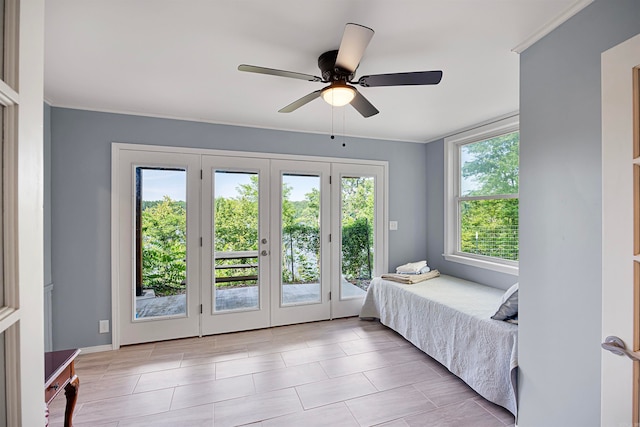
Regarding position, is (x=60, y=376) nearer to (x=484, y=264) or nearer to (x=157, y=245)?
(x=157, y=245)

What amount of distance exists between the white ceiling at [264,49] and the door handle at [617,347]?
4.95 feet

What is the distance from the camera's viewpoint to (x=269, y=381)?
234cm

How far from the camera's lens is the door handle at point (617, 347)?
990mm

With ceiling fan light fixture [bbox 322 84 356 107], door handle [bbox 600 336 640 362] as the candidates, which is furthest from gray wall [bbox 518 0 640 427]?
ceiling fan light fixture [bbox 322 84 356 107]

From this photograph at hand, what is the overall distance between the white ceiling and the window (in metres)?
0.41

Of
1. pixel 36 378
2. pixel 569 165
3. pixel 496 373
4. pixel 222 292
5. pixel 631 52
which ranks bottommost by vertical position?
pixel 496 373

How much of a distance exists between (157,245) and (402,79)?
279 cm

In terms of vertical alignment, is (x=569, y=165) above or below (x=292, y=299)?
above

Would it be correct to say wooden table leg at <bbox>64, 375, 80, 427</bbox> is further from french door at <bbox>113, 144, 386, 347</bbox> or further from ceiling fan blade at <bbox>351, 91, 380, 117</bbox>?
ceiling fan blade at <bbox>351, 91, 380, 117</bbox>

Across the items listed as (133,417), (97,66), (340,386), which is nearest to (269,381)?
(340,386)

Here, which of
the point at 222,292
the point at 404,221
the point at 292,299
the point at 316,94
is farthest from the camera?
the point at 404,221

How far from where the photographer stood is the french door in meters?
2.98

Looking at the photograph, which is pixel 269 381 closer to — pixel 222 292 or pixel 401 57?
pixel 222 292

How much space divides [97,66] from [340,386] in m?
2.94
